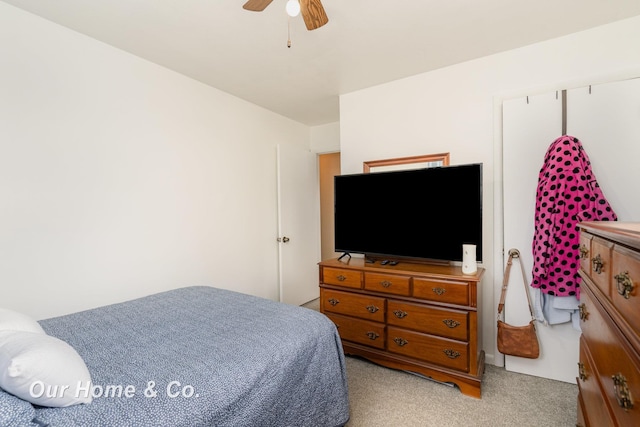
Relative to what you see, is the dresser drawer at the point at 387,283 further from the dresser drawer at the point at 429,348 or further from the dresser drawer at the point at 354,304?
the dresser drawer at the point at 429,348

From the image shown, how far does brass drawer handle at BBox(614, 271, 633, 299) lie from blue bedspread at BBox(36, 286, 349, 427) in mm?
1158

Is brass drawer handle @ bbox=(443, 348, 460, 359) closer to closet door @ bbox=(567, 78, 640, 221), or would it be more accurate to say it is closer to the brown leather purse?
the brown leather purse

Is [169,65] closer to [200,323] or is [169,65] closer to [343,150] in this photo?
[343,150]

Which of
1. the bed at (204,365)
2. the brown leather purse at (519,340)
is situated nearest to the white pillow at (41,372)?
the bed at (204,365)

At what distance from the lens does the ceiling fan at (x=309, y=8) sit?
57.3 inches

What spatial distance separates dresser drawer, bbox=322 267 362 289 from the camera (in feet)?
8.03

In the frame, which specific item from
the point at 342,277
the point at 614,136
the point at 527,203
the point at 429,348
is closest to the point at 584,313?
the point at 429,348

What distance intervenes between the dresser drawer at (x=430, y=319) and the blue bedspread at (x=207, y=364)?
82 cm

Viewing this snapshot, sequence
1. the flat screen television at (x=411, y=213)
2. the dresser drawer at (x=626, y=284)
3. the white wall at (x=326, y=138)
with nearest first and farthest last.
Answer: the dresser drawer at (x=626, y=284)
the flat screen television at (x=411, y=213)
the white wall at (x=326, y=138)

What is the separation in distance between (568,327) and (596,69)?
192 cm

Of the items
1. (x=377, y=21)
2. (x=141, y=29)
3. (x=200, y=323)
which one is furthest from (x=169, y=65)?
(x=200, y=323)

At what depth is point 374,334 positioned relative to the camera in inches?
93.5

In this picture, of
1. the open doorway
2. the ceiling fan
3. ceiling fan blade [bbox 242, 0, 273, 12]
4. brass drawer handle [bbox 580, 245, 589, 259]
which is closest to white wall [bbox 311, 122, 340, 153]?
the open doorway

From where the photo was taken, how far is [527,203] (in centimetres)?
229
